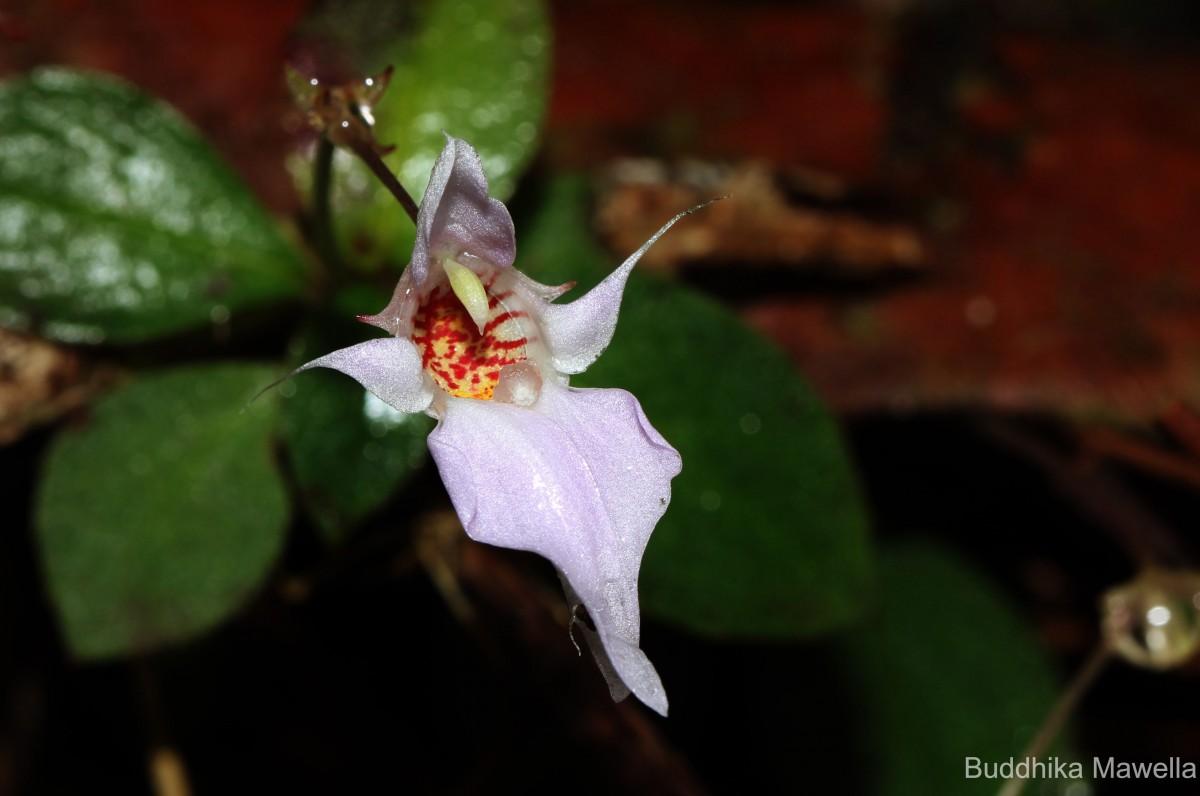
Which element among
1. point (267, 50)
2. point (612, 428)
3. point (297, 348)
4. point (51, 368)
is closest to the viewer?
point (612, 428)

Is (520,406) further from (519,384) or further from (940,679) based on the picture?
(940,679)

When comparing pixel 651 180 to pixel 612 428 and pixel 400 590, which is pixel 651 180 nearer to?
pixel 400 590

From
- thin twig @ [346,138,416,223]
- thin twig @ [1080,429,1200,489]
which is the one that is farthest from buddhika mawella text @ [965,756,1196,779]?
thin twig @ [346,138,416,223]

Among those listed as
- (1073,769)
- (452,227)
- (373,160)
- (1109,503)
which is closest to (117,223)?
(373,160)

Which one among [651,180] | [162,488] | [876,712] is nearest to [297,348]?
[162,488]

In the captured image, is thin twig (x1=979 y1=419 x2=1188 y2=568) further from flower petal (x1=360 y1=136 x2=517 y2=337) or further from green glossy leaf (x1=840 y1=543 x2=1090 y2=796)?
flower petal (x1=360 y1=136 x2=517 y2=337)

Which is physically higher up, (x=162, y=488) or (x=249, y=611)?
(x=162, y=488)
